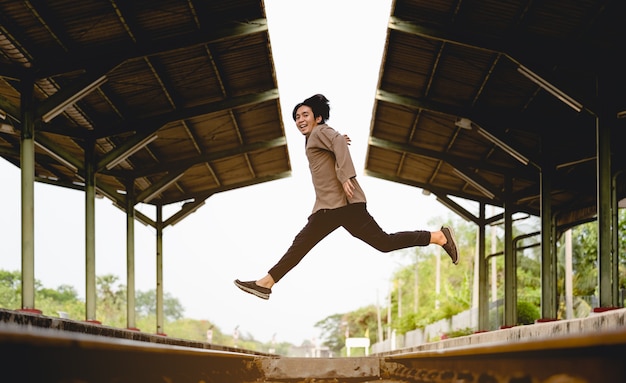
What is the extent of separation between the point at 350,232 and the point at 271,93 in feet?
40.3

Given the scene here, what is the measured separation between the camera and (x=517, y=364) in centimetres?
204

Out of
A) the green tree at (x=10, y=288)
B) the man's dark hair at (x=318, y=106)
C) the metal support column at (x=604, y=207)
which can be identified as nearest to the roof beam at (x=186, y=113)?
the metal support column at (x=604, y=207)

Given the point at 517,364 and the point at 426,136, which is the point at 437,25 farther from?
the point at 517,364

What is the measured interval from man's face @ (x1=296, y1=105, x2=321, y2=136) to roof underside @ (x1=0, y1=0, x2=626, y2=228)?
6.57 m

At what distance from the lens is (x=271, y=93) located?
58.3 feet

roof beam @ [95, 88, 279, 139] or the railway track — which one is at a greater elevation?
roof beam @ [95, 88, 279, 139]

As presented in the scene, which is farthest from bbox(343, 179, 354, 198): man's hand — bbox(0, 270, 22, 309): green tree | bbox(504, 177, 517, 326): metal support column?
bbox(0, 270, 22, 309): green tree

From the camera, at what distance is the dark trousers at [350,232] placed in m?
5.77

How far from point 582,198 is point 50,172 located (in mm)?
13338

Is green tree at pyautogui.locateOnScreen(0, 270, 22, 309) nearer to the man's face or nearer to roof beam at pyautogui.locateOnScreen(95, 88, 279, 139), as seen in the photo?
roof beam at pyautogui.locateOnScreen(95, 88, 279, 139)

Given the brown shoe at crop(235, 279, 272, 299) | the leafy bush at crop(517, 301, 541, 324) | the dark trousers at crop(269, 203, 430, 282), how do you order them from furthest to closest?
the leafy bush at crop(517, 301, 541, 324) < the brown shoe at crop(235, 279, 272, 299) < the dark trousers at crop(269, 203, 430, 282)

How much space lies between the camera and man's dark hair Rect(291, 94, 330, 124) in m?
5.89

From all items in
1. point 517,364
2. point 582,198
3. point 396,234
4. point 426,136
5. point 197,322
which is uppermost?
point 426,136

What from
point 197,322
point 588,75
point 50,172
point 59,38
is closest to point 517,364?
point 59,38
